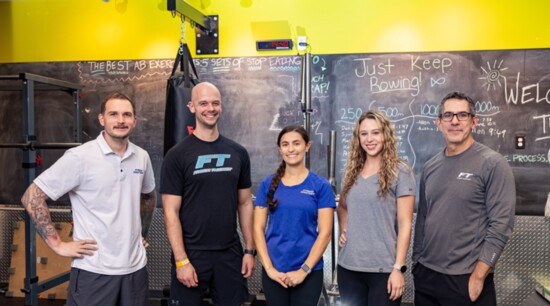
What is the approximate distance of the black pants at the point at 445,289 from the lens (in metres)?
2.10

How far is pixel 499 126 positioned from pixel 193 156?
307 cm

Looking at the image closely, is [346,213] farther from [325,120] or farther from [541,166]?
[541,166]

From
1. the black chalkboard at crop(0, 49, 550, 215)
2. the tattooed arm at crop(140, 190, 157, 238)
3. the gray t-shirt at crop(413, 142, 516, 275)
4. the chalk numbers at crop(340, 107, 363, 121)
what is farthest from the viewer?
the chalk numbers at crop(340, 107, 363, 121)

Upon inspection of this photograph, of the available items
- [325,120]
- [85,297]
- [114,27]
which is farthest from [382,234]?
[114,27]

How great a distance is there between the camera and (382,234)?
212 centimetres

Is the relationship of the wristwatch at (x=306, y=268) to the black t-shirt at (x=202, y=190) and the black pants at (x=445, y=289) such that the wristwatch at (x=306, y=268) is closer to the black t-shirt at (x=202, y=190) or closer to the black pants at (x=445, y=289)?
the black t-shirt at (x=202, y=190)

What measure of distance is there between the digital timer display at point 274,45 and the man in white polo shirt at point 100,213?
2284 millimetres

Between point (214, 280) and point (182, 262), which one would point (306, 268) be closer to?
point (214, 280)

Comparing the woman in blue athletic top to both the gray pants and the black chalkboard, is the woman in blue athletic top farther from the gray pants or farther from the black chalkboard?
the black chalkboard

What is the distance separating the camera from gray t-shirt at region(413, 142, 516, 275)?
2.04m

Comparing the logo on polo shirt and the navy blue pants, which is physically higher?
the logo on polo shirt

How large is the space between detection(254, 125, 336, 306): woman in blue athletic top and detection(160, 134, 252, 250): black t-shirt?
0.61ft

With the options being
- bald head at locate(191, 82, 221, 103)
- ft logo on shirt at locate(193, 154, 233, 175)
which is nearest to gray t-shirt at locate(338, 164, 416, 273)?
ft logo on shirt at locate(193, 154, 233, 175)

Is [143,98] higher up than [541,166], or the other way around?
[143,98]
